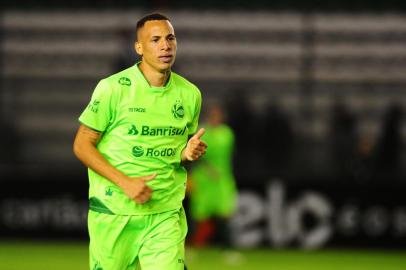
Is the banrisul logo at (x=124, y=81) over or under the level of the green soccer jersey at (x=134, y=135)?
over

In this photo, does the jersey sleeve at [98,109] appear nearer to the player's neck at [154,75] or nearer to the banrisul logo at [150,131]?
the banrisul logo at [150,131]

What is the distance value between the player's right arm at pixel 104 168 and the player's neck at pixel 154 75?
474 millimetres

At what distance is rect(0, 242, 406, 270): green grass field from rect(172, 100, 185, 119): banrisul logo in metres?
6.41

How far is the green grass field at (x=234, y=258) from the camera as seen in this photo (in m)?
13.2

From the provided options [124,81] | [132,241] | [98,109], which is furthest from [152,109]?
[132,241]

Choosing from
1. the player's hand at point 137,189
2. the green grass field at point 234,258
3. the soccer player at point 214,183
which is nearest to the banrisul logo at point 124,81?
the player's hand at point 137,189

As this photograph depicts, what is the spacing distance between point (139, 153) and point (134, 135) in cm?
12

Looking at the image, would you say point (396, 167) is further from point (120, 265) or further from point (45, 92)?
point (120, 265)

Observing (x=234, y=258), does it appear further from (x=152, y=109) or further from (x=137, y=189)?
(x=137, y=189)

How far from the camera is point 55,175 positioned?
52.8 ft

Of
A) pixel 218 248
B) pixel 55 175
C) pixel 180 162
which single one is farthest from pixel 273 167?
pixel 180 162

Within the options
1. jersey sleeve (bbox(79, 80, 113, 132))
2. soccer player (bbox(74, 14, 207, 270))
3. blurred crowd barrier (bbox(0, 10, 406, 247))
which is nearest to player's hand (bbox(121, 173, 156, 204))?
soccer player (bbox(74, 14, 207, 270))

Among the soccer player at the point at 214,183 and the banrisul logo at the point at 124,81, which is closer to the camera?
the banrisul logo at the point at 124,81

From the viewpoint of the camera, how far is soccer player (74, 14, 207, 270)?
6.32 metres
